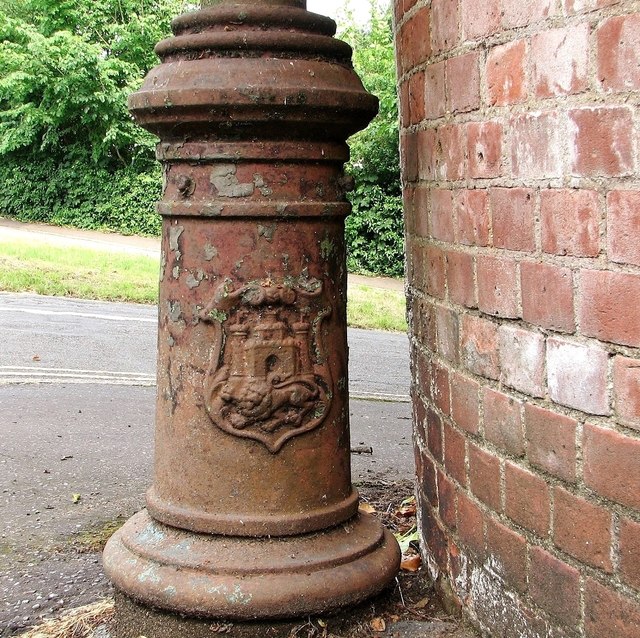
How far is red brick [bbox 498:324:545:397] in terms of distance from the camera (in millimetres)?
1683

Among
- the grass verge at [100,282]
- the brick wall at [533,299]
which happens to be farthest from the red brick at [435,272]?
the grass verge at [100,282]

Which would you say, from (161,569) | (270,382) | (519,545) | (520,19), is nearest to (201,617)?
(161,569)

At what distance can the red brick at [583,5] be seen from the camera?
1.43 m

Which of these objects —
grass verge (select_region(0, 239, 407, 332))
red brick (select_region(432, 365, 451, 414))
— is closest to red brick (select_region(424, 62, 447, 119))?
red brick (select_region(432, 365, 451, 414))

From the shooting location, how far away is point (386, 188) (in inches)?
656

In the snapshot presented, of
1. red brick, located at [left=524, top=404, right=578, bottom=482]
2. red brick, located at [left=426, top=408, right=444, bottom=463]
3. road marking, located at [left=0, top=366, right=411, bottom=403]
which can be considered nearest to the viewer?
red brick, located at [left=524, top=404, right=578, bottom=482]

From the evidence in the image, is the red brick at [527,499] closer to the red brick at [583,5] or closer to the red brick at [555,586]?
the red brick at [555,586]

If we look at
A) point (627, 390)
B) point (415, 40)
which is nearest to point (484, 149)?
point (415, 40)

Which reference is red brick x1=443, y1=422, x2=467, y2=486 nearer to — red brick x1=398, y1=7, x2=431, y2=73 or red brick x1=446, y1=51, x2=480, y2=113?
red brick x1=446, y1=51, x2=480, y2=113

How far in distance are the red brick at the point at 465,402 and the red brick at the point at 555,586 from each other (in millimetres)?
317

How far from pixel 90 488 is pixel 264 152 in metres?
Answer: 1.75

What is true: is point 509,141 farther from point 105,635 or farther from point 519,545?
point 105,635

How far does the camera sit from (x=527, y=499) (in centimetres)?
175

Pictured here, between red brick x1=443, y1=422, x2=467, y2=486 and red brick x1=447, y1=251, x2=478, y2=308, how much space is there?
0.31 meters
